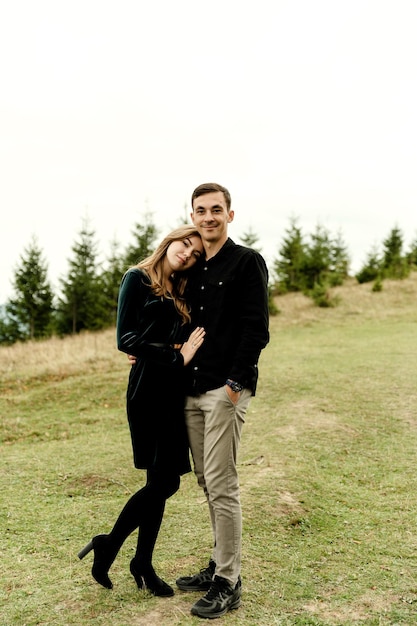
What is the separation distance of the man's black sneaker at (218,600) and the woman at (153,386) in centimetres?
30

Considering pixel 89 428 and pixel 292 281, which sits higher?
pixel 292 281

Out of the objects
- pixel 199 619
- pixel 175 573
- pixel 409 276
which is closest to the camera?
pixel 199 619

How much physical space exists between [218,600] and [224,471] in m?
0.74

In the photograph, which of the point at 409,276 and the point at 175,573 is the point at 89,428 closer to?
the point at 175,573

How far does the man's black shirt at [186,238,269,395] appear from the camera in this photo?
3133 mm

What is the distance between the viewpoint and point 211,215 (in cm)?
329

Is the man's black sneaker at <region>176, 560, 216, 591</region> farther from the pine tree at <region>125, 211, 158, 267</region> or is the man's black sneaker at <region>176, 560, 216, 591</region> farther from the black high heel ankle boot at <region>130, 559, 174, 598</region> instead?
the pine tree at <region>125, 211, 158, 267</region>

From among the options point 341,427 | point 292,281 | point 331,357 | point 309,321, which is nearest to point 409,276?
point 292,281

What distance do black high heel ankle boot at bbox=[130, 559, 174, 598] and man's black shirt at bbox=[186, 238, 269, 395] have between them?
1188mm

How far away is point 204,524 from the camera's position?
462cm

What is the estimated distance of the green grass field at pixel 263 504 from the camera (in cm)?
332

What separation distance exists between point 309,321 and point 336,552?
60.3ft

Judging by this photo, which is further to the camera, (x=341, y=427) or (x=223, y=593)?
(x=341, y=427)

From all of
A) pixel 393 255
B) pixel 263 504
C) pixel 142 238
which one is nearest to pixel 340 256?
pixel 393 255
